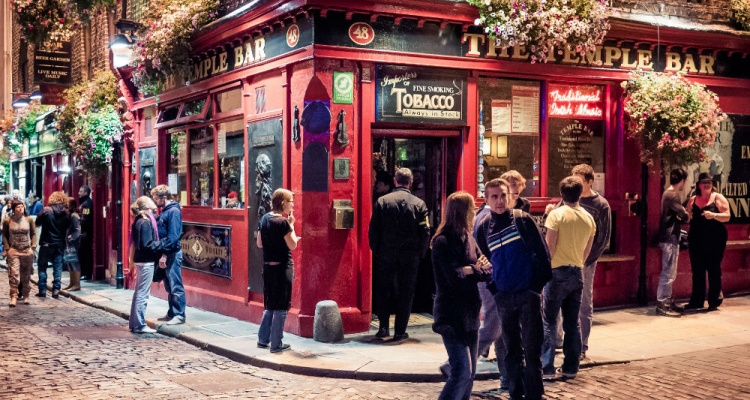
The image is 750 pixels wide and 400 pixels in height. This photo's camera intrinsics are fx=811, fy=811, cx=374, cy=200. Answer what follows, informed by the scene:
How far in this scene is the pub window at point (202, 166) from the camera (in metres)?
13.5

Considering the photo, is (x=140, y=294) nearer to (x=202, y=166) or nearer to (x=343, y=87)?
(x=202, y=166)

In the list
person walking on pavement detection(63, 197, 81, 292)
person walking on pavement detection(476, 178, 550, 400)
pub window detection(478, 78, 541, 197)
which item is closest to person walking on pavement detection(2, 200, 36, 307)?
person walking on pavement detection(63, 197, 81, 292)

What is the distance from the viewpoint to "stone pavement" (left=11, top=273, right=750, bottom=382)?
8.44 m

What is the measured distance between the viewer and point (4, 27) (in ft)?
115

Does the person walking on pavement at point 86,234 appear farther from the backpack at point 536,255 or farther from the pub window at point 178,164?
the backpack at point 536,255

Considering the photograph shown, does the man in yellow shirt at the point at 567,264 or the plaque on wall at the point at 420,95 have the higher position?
the plaque on wall at the point at 420,95

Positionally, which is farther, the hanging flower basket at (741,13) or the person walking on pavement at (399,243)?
the hanging flower basket at (741,13)

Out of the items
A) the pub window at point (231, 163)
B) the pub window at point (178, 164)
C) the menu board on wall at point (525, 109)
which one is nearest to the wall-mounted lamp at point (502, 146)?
the menu board on wall at point (525, 109)

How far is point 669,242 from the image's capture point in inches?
463

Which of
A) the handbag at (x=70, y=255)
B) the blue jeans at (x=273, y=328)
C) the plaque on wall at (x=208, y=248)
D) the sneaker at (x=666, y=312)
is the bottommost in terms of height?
the sneaker at (x=666, y=312)

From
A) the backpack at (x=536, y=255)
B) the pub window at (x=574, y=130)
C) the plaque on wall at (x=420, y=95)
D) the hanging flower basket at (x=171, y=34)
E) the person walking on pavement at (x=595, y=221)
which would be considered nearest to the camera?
the backpack at (x=536, y=255)

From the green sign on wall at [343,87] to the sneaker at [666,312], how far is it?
5462 mm

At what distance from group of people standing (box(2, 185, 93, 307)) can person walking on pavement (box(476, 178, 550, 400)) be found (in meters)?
10.2

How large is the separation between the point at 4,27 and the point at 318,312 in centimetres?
3061
